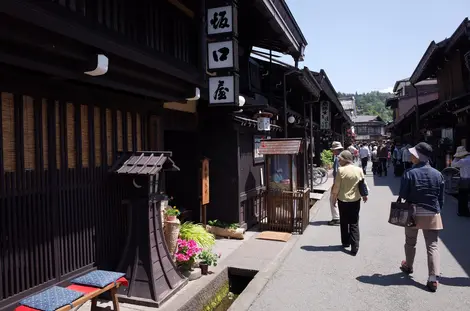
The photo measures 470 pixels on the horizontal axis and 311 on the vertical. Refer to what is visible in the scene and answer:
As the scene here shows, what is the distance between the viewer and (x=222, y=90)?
7.68 m

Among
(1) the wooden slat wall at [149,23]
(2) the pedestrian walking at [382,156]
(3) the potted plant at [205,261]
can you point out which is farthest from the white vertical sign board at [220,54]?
(2) the pedestrian walking at [382,156]

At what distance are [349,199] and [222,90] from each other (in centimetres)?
352

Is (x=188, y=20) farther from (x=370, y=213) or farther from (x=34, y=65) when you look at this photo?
(x=370, y=213)

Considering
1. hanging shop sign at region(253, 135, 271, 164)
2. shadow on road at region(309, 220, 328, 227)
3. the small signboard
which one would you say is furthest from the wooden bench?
shadow on road at region(309, 220, 328, 227)

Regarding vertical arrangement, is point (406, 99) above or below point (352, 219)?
above

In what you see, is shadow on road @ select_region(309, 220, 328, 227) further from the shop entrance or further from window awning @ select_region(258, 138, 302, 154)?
the shop entrance

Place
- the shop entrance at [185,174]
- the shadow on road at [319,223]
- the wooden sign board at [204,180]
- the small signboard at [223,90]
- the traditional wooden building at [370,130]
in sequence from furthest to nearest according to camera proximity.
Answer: the traditional wooden building at [370,130]
the shadow on road at [319,223]
the shop entrance at [185,174]
the wooden sign board at [204,180]
the small signboard at [223,90]

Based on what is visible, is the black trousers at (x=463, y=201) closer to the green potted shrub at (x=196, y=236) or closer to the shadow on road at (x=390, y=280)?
the shadow on road at (x=390, y=280)

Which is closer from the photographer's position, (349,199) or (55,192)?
(55,192)

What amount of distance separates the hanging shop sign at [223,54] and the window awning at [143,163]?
8.89 ft

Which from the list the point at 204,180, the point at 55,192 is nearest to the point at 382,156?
the point at 204,180

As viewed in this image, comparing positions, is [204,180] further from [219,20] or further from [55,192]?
[55,192]

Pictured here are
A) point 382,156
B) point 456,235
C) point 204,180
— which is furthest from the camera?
point 382,156

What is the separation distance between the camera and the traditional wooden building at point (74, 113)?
3936 mm
